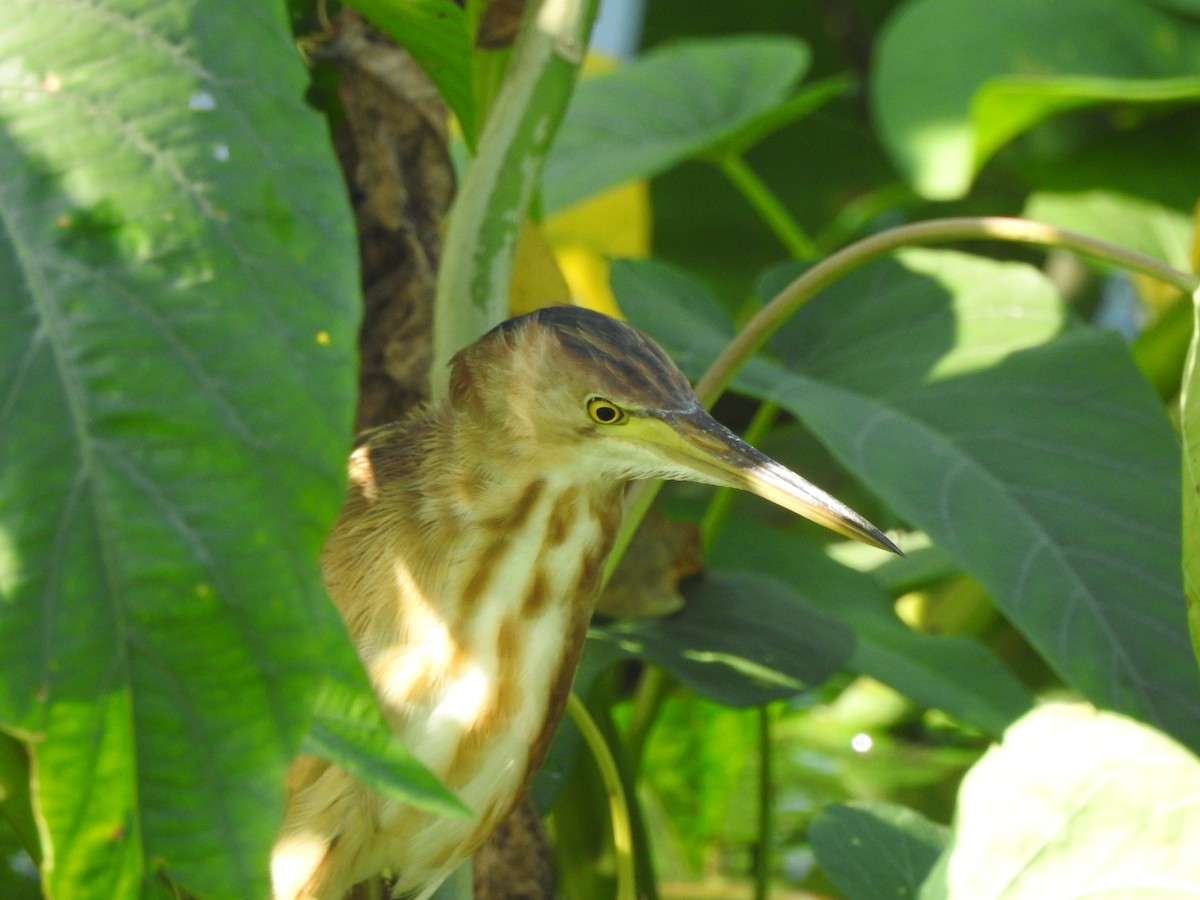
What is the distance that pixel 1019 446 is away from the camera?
3.09ft

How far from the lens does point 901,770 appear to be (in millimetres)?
1392

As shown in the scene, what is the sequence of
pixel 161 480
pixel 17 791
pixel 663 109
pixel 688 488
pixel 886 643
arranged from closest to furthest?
pixel 161 480
pixel 17 791
pixel 886 643
pixel 688 488
pixel 663 109

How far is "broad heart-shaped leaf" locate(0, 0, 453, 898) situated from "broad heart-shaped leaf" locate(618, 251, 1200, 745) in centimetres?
51

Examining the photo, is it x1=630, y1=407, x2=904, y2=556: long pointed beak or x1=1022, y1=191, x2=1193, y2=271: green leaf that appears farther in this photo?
x1=1022, y1=191, x2=1193, y2=271: green leaf

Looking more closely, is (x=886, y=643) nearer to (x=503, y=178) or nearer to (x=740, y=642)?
(x=740, y=642)

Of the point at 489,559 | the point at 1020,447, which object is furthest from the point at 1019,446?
the point at 489,559

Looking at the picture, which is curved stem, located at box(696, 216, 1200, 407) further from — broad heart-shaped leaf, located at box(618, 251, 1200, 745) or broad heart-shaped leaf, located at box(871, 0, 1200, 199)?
broad heart-shaped leaf, located at box(871, 0, 1200, 199)

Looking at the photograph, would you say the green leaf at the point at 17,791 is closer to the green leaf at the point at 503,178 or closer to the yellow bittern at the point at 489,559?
the yellow bittern at the point at 489,559

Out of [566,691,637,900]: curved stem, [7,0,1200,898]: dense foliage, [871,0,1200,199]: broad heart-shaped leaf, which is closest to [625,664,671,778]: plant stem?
[7,0,1200,898]: dense foliage

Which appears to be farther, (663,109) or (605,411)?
(663,109)

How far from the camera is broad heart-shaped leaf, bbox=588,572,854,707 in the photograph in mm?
891

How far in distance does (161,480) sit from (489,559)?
31 centimetres

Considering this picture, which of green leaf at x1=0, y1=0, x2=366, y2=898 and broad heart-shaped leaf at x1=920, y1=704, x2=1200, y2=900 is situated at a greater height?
green leaf at x1=0, y1=0, x2=366, y2=898

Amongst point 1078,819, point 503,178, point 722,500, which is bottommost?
point 722,500
